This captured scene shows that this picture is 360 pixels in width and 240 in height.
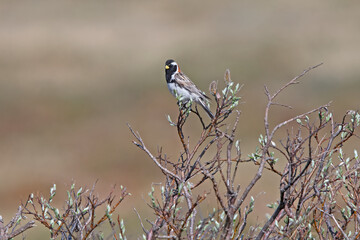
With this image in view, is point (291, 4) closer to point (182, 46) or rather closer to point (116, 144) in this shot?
point (182, 46)

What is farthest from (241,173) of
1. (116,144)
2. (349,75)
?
(349,75)

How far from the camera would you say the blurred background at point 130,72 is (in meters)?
16.5

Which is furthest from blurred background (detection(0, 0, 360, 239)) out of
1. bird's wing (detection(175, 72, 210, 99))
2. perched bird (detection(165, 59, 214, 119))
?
bird's wing (detection(175, 72, 210, 99))

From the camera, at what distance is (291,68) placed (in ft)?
71.5

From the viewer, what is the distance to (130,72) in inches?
846

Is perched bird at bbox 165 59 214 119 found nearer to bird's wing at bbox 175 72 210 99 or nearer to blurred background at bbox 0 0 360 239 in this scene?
bird's wing at bbox 175 72 210 99

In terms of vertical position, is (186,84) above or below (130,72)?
below

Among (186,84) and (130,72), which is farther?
(130,72)

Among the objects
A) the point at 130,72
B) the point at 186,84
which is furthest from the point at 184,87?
the point at 130,72

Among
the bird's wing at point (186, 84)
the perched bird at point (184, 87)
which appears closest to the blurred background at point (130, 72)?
the perched bird at point (184, 87)

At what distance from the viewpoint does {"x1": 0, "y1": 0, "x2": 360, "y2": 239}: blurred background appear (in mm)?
16469

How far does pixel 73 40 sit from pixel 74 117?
6.17m

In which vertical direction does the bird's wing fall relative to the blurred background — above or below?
below

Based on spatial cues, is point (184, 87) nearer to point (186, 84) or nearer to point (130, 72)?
point (186, 84)
